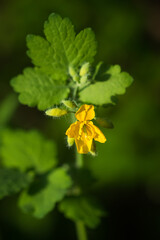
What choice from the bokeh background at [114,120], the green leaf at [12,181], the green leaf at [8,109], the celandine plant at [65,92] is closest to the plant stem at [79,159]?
the celandine plant at [65,92]

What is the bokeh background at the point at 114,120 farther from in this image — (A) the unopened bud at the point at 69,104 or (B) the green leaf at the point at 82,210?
(A) the unopened bud at the point at 69,104

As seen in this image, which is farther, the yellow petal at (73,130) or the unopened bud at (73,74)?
the unopened bud at (73,74)

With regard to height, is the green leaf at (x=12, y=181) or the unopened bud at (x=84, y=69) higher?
the unopened bud at (x=84, y=69)

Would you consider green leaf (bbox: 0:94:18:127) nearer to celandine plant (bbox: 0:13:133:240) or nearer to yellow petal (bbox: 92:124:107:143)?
A: celandine plant (bbox: 0:13:133:240)

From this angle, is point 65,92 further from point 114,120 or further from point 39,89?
point 114,120

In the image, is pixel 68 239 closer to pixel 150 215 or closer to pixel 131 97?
pixel 150 215

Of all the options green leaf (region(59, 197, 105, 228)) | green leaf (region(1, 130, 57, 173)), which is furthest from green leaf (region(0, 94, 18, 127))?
green leaf (region(59, 197, 105, 228))

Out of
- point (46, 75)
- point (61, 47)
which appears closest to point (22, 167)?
point (46, 75)
